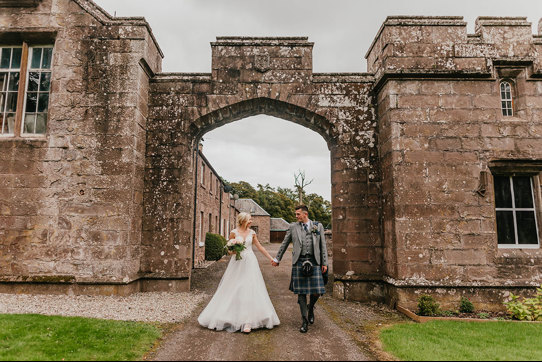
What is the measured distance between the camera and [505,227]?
6.81 meters

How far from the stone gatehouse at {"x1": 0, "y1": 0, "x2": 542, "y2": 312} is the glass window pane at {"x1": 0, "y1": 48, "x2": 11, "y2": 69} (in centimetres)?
4

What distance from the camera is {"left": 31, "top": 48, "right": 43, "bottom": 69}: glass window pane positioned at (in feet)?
25.2

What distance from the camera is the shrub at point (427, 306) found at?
5984 millimetres

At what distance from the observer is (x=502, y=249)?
6660 millimetres

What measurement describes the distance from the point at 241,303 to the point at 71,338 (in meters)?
2.23

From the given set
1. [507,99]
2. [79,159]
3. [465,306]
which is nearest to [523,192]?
[507,99]

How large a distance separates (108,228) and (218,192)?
16.2 meters

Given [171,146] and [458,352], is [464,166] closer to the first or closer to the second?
[458,352]

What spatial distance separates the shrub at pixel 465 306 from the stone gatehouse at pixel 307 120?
154 millimetres

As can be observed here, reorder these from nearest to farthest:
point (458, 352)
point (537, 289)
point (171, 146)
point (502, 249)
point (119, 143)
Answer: point (458, 352), point (537, 289), point (502, 249), point (119, 143), point (171, 146)

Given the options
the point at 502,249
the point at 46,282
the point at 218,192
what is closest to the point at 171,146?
the point at 46,282

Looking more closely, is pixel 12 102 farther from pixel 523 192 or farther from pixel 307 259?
pixel 523 192

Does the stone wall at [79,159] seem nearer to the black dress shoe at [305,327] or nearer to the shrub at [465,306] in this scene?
the black dress shoe at [305,327]

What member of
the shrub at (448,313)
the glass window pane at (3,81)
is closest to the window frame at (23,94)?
the glass window pane at (3,81)
